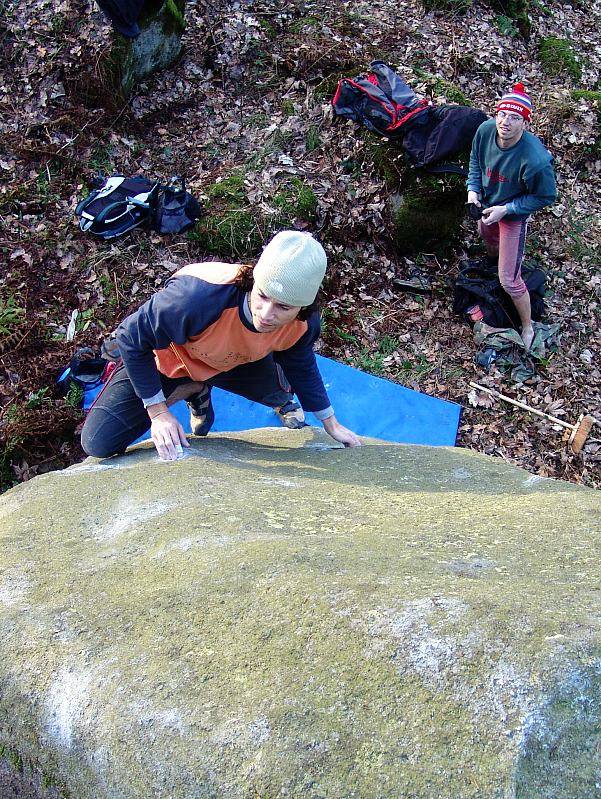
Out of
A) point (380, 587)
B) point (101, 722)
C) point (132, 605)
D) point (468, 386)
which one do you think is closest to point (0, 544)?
point (132, 605)

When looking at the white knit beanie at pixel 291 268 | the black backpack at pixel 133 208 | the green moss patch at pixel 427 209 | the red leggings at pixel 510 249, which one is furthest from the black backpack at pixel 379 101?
the white knit beanie at pixel 291 268

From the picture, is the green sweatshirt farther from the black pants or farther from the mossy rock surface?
the mossy rock surface

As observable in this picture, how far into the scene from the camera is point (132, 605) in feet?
6.24

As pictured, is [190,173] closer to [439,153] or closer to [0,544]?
[439,153]

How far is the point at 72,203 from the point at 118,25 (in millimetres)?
2065

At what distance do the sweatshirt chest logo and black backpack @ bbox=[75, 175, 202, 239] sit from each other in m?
3.06

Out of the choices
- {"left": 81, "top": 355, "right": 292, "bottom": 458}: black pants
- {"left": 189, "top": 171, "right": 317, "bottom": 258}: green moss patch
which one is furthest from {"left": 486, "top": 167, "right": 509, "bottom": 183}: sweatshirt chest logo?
{"left": 81, "top": 355, "right": 292, "bottom": 458}: black pants

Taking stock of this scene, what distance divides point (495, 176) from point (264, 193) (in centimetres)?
255

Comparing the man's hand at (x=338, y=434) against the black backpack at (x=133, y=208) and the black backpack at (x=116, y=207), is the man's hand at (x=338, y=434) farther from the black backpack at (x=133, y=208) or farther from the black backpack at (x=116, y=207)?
the black backpack at (x=116, y=207)

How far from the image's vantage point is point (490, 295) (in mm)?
6633

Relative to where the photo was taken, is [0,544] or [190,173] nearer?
[0,544]

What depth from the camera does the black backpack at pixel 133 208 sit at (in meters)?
6.45

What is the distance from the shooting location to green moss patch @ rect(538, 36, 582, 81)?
352 inches

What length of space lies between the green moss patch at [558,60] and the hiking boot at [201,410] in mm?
7812
